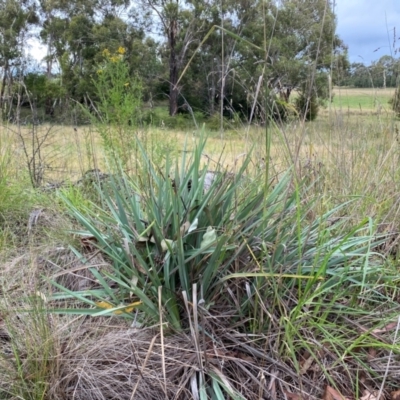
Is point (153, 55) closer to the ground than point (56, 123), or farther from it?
farther from it

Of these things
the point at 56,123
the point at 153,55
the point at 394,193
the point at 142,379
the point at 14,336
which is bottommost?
the point at 142,379

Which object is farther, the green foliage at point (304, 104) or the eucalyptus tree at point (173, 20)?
the eucalyptus tree at point (173, 20)

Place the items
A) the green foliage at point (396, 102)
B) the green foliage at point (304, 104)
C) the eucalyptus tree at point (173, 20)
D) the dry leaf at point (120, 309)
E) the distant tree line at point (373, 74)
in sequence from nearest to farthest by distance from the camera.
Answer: the dry leaf at point (120, 309) → the green foliage at point (304, 104) → the green foliage at point (396, 102) → the distant tree line at point (373, 74) → the eucalyptus tree at point (173, 20)

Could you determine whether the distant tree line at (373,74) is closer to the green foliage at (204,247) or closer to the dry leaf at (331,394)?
the green foliage at (204,247)

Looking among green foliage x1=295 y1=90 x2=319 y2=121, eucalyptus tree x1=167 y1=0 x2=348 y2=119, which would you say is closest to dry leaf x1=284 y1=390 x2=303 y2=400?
eucalyptus tree x1=167 y1=0 x2=348 y2=119

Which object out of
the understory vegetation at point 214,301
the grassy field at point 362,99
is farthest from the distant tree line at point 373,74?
the understory vegetation at point 214,301

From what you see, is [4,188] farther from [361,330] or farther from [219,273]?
[361,330]

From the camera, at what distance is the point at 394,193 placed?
6.60ft

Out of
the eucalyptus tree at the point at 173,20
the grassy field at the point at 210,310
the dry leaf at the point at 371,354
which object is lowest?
the dry leaf at the point at 371,354

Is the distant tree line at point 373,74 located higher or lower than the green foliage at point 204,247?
higher

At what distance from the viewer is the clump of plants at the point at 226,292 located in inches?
48.4

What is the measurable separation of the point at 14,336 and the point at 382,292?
4.34 feet

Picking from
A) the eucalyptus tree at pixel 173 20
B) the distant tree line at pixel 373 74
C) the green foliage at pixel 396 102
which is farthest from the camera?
the eucalyptus tree at pixel 173 20

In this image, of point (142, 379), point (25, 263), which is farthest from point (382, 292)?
point (25, 263)
